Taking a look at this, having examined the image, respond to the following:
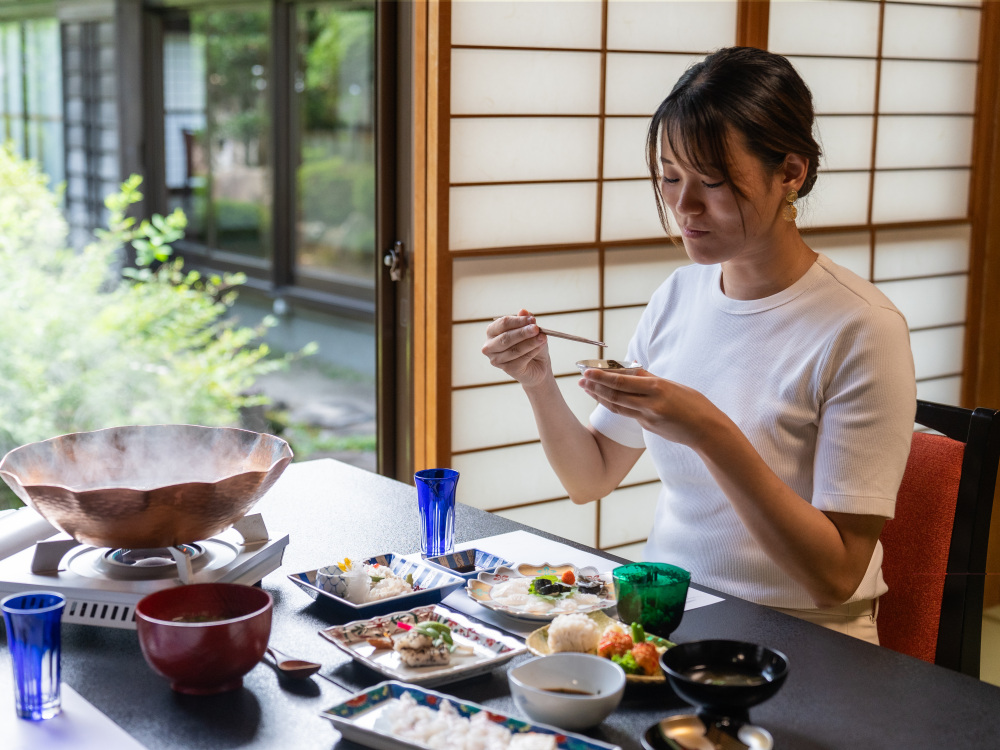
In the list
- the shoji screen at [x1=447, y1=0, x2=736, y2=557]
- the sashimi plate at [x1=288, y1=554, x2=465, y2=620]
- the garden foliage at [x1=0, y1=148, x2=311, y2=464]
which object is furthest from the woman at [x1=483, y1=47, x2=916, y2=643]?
the garden foliage at [x1=0, y1=148, x2=311, y2=464]

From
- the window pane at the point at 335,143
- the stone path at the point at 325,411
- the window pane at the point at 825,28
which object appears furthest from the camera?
the window pane at the point at 335,143

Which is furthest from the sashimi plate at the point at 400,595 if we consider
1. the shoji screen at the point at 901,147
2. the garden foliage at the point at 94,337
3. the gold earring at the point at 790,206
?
the garden foliage at the point at 94,337

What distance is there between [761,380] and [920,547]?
382 mm

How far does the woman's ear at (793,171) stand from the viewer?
5.09ft

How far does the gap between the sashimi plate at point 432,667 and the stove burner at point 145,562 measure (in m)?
0.25

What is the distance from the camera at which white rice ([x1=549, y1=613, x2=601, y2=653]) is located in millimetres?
1131

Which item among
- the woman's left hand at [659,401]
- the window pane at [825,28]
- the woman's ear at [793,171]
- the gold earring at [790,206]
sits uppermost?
the window pane at [825,28]

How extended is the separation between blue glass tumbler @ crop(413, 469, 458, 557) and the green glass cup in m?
0.33

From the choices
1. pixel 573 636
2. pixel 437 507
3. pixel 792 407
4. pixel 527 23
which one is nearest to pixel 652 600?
pixel 573 636

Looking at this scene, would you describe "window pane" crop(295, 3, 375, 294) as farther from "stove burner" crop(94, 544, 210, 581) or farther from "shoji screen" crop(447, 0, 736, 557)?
"stove burner" crop(94, 544, 210, 581)

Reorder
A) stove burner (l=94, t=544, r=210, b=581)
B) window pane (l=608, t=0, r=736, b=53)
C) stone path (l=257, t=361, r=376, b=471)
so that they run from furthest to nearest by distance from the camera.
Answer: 1. stone path (l=257, t=361, r=376, b=471)
2. window pane (l=608, t=0, r=736, b=53)
3. stove burner (l=94, t=544, r=210, b=581)

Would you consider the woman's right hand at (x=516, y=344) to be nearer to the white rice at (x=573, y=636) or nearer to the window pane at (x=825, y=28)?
the white rice at (x=573, y=636)

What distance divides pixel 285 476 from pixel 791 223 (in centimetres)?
104

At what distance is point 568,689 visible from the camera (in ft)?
3.37
